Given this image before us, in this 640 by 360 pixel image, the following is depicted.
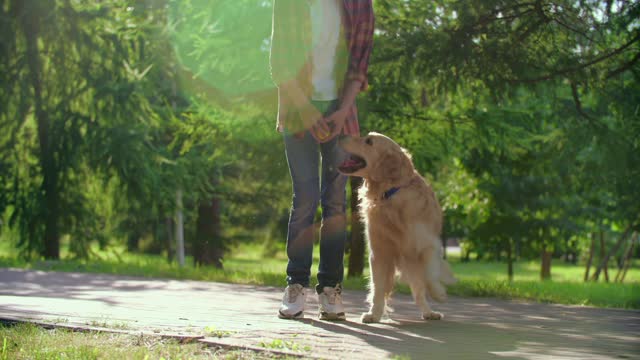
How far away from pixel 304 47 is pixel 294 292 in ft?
5.01

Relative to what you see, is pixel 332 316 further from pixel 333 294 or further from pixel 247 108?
pixel 247 108

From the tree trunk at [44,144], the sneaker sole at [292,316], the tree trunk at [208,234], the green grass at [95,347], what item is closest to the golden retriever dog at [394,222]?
the sneaker sole at [292,316]

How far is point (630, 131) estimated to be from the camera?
923cm

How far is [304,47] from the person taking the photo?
5.11 meters

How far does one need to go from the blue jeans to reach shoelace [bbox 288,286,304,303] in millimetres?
49

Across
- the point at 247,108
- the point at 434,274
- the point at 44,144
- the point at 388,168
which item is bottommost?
the point at 434,274

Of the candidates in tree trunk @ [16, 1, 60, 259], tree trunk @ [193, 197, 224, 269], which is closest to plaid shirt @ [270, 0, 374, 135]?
tree trunk @ [16, 1, 60, 259]

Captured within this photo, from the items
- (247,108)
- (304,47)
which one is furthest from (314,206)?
(247,108)

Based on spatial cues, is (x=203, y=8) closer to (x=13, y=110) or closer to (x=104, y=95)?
(x=104, y=95)

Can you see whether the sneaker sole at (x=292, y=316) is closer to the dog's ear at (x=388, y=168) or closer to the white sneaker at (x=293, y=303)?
the white sneaker at (x=293, y=303)

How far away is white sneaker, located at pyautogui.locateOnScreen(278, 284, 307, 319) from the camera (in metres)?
4.96

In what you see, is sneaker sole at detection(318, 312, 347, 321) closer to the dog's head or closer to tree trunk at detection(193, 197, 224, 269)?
the dog's head

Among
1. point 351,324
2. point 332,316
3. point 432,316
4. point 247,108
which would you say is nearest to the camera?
point 351,324

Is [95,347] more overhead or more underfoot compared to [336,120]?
more underfoot
